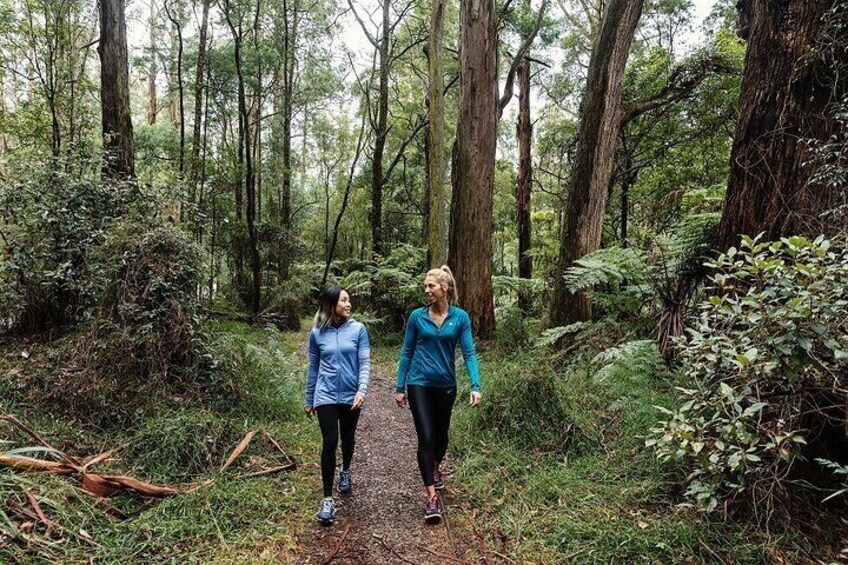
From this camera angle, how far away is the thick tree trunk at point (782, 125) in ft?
12.3

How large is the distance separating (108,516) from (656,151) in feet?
42.3

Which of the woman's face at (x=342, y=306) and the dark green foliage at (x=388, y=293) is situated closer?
the woman's face at (x=342, y=306)

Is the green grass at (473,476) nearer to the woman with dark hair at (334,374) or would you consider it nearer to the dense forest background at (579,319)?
the dense forest background at (579,319)

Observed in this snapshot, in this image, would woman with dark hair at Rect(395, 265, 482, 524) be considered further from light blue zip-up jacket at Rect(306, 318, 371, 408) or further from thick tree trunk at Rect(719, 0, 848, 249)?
thick tree trunk at Rect(719, 0, 848, 249)

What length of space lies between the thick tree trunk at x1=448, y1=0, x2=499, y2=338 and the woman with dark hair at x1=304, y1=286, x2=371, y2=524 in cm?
583

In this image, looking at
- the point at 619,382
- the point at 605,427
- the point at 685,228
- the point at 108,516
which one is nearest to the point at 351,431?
the point at 108,516

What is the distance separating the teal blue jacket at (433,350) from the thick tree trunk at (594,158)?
443 cm

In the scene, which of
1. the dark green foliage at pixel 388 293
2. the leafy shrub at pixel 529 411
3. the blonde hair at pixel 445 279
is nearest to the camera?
the blonde hair at pixel 445 279

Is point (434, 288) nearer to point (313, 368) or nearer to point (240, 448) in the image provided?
point (313, 368)

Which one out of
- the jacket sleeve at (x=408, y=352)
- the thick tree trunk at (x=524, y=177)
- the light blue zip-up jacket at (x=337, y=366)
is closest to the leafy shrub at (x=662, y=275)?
the jacket sleeve at (x=408, y=352)

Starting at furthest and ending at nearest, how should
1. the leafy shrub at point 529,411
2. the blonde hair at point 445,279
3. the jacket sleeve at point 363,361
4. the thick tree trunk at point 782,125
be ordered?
the leafy shrub at point 529,411 < the blonde hair at point 445,279 < the jacket sleeve at point 363,361 < the thick tree trunk at point 782,125

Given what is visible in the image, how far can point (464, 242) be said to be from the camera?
381 inches

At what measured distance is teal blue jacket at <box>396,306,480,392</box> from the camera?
3.95m

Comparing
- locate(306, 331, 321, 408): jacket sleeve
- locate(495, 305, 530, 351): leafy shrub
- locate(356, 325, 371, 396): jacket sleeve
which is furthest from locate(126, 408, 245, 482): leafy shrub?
locate(495, 305, 530, 351): leafy shrub
